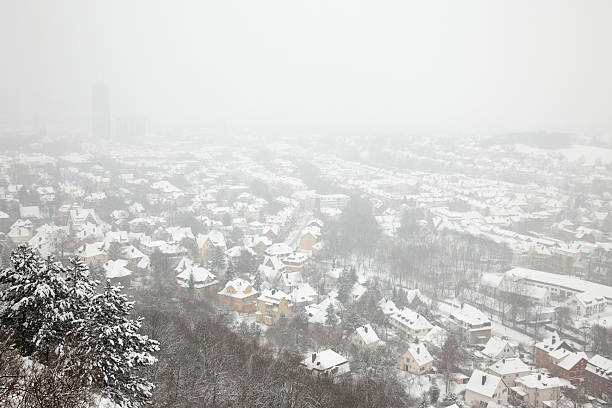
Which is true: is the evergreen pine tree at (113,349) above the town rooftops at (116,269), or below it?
above

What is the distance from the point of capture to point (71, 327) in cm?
811

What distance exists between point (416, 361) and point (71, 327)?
15.5 metres

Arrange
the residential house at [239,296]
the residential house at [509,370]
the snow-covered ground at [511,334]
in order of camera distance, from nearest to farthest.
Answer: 1. the residential house at [509,370]
2. the snow-covered ground at [511,334]
3. the residential house at [239,296]

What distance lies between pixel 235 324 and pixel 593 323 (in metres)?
19.3

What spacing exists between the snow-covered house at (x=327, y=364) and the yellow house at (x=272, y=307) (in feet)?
15.3

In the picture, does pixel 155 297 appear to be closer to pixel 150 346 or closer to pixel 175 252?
pixel 175 252

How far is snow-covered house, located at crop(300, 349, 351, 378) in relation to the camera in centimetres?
1736

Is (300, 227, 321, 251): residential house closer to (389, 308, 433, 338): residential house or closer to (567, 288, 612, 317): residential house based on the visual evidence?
(389, 308, 433, 338): residential house

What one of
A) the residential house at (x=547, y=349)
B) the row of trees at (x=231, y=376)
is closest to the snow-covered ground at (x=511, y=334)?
the residential house at (x=547, y=349)

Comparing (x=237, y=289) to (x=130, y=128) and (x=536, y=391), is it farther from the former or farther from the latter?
(x=130, y=128)

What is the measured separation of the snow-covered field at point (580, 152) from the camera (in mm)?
66938

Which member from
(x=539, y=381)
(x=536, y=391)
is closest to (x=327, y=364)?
(x=536, y=391)

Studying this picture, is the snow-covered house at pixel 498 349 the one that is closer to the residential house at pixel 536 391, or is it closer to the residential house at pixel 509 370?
the residential house at pixel 509 370

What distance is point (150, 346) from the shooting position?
866cm
